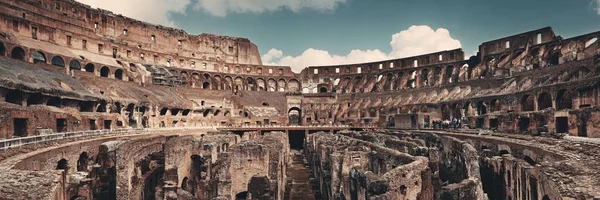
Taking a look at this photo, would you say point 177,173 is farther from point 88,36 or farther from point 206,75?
point 206,75

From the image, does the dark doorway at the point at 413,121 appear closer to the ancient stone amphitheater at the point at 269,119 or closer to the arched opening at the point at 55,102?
the ancient stone amphitheater at the point at 269,119

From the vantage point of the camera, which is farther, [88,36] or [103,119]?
[88,36]

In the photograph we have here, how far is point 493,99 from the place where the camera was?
3356 cm

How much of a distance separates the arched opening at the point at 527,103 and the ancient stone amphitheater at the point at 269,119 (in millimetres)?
171

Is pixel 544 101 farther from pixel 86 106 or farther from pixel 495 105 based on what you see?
pixel 86 106

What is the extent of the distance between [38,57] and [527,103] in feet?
159

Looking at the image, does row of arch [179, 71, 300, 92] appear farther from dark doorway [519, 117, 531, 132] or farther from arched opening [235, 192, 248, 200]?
arched opening [235, 192, 248, 200]

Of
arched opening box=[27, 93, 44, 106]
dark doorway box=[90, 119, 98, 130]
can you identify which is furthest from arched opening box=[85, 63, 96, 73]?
arched opening box=[27, 93, 44, 106]

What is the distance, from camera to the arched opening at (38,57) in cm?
3853

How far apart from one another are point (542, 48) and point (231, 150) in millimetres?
44112

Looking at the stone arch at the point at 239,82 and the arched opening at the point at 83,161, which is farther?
the stone arch at the point at 239,82

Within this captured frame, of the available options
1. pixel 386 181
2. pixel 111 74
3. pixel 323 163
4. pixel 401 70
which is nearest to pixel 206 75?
pixel 111 74

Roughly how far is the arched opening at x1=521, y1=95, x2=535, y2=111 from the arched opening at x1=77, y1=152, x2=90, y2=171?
1226 inches

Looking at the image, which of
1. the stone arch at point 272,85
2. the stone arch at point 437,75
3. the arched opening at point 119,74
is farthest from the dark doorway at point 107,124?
the stone arch at point 437,75
